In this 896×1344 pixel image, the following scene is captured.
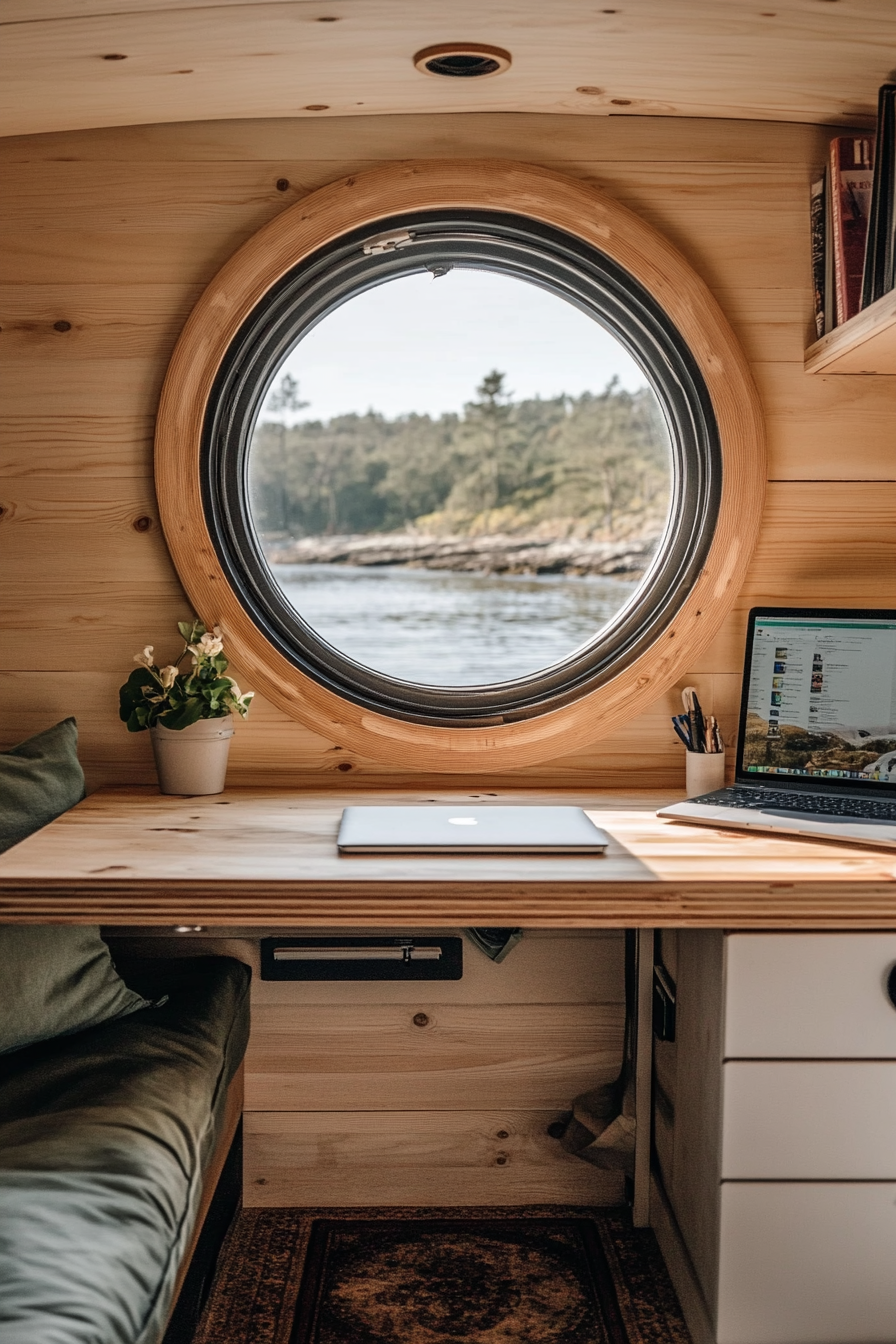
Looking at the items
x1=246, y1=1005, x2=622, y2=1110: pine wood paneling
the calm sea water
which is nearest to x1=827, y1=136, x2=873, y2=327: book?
x1=246, y1=1005, x2=622, y2=1110: pine wood paneling

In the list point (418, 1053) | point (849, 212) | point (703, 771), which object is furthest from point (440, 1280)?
point (849, 212)

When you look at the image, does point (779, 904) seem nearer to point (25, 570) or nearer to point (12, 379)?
point (25, 570)

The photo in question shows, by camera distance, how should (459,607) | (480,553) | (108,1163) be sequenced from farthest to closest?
(480,553) < (459,607) < (108,1163)

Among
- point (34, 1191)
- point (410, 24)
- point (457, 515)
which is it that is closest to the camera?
point (34, 1191)

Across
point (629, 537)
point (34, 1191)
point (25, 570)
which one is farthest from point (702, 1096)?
point (629, 537)

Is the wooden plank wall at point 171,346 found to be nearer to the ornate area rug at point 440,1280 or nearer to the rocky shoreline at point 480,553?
the ornate area rug at point 440,1280

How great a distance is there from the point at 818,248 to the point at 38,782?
169cm

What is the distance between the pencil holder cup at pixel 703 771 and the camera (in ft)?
6.65

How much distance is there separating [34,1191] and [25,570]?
123 cm

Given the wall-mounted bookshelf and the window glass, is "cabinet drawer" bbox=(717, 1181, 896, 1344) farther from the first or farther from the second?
the window glass

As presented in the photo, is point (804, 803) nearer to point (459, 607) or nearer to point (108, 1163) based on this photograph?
point (108, 1163)

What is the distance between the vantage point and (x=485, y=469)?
430 cm

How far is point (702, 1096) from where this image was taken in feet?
5.47

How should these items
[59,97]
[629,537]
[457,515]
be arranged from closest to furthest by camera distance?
[59,97]
[629,537]
[457,515]
